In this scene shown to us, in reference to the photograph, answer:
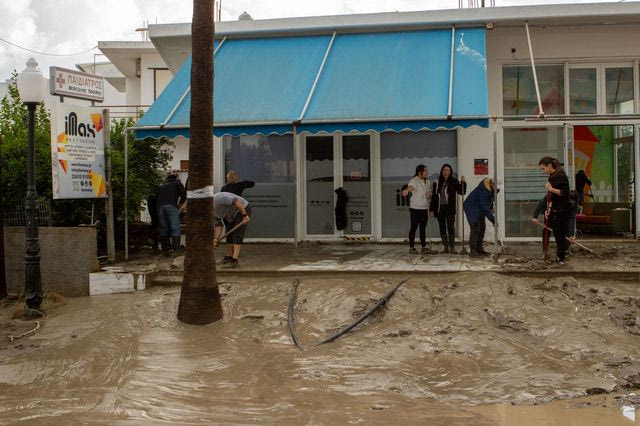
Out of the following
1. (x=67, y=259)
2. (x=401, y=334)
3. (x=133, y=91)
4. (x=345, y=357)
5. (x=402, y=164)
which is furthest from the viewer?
(x=133, y=91)

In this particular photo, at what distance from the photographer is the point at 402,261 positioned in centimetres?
1091

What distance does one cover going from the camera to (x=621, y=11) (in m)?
12.5

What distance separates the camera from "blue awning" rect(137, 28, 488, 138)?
10734 millimetres

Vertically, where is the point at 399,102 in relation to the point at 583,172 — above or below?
above

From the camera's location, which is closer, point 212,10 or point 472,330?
point 472,330

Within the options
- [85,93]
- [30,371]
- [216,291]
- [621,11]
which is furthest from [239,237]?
[621,11]

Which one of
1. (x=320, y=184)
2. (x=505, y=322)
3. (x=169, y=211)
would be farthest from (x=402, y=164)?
(x=505, y=322)

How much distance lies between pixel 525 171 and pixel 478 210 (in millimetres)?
2758

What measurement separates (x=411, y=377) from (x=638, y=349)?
248cm

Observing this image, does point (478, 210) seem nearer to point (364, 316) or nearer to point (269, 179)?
point (364, 316)

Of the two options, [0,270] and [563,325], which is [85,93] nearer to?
[0,270]

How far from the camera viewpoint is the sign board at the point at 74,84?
10.6m

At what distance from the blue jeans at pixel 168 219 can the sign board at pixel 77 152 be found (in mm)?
1059

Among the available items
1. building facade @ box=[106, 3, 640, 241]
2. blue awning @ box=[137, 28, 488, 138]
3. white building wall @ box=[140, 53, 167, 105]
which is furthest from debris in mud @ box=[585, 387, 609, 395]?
white building wall @ box=[140, 53, 167, 105]
